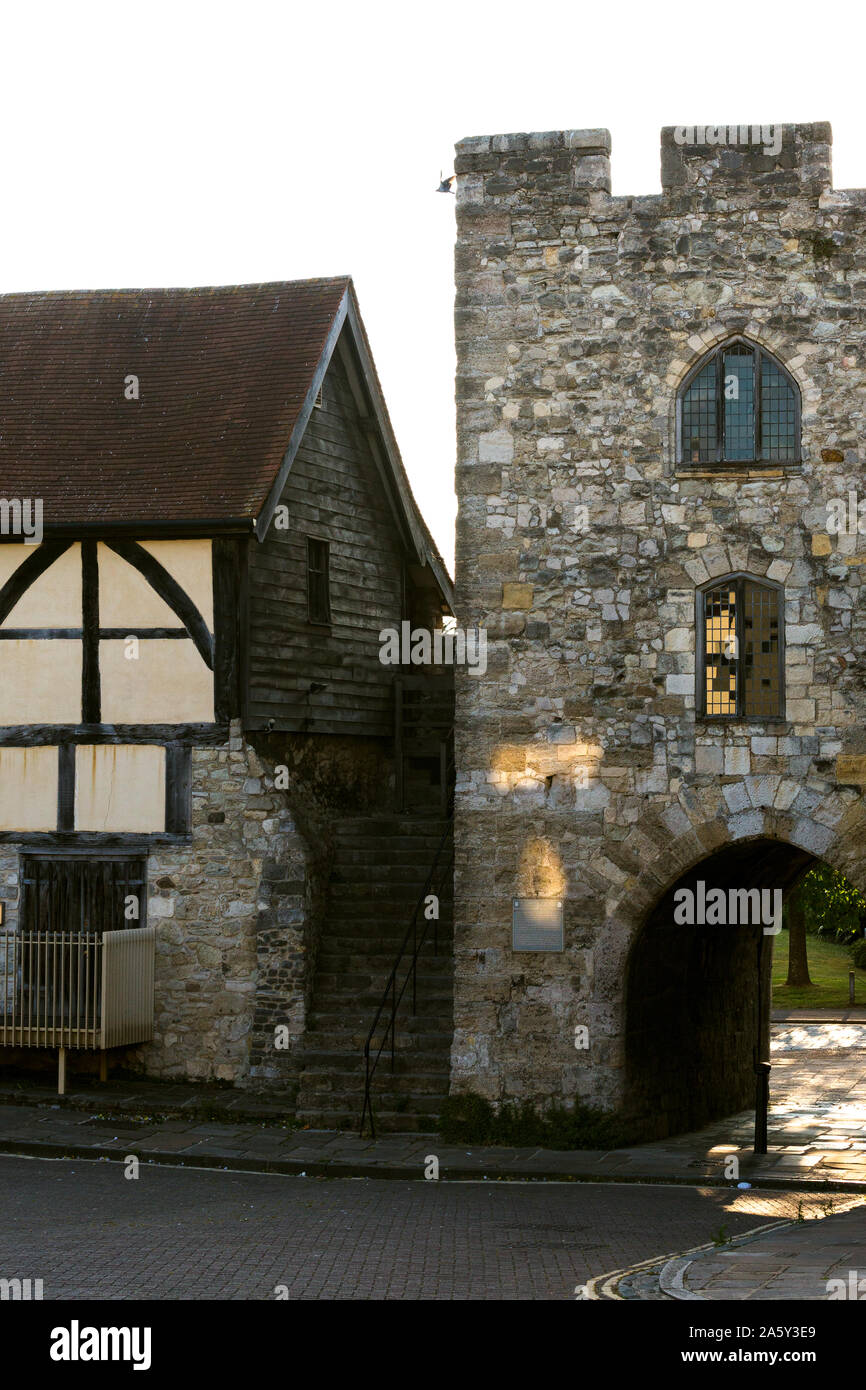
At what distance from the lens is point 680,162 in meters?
14.6

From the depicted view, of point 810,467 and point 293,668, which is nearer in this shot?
point 810,467

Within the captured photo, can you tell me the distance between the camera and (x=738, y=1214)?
40.2ft

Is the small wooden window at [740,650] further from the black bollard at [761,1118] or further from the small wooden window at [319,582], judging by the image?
the small wooden window at [319,582]

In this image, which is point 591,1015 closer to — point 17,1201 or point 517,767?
point 517,767

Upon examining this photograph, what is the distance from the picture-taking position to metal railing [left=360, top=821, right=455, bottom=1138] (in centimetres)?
1524

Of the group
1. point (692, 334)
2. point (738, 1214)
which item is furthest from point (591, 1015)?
point (692, 334)

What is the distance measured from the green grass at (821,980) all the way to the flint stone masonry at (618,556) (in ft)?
55.7

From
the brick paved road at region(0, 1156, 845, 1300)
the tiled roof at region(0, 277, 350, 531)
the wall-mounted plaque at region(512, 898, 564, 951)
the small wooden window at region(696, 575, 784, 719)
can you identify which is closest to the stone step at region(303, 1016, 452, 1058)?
the wall-mounted plaque at region(512, 898, 564, 951)

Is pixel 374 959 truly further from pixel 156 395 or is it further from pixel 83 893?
pixel 156 395

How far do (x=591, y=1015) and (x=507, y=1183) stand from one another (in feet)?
6.08

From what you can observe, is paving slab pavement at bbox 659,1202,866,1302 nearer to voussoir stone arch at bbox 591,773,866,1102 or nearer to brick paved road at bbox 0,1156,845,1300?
brick paved road at bbox 0,1156,845,1300

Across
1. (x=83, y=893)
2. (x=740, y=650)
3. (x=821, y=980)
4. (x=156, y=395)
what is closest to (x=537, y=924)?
(x=740, y=650)

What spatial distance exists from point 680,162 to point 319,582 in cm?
655

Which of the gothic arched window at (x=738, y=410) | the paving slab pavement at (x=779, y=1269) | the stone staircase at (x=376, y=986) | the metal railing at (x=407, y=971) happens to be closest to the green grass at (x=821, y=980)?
the stone staircase at (x=376, y=986)
